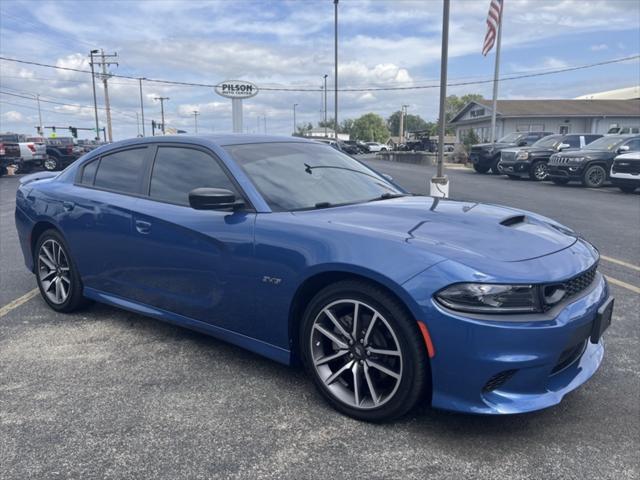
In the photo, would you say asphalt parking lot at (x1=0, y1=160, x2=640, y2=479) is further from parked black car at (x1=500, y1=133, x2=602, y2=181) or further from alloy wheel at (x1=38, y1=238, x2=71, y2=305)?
parked black car at (x1=500, y1=133, x2=602, y2=181)

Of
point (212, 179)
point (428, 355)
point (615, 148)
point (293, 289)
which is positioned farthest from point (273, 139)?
point (615, 148)

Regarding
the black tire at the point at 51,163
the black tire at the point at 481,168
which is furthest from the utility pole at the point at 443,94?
the black tire at the point at 51,163

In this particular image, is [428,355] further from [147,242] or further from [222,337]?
[147,242]

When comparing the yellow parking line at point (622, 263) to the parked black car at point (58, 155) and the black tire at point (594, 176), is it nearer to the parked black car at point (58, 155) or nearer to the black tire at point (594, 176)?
the black tire at point (594, 176)

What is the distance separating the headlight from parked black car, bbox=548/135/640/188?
1557cm

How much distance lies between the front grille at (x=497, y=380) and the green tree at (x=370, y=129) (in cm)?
10727

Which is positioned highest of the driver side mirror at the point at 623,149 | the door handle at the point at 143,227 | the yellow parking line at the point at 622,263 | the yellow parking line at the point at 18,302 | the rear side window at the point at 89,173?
the driver side mirror at the point at 623,149

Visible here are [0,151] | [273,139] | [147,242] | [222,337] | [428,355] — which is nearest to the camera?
[428,355]

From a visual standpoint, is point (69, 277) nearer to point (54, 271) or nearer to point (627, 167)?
point (54, 271)

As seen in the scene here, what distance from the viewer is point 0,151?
20906mm

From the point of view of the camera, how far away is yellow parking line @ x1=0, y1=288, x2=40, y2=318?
460 centimetres

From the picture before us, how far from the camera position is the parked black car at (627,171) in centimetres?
1442

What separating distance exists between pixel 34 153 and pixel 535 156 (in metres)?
21.5

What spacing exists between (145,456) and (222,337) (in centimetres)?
98
